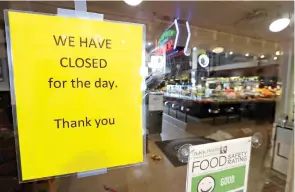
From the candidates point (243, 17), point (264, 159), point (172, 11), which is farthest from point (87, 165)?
point (243, 17)

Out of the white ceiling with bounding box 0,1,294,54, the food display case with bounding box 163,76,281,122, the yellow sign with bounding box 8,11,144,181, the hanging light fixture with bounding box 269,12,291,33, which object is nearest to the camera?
the yellow sign with bounding box 8,11,144,181

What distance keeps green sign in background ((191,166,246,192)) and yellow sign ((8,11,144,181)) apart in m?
0.30

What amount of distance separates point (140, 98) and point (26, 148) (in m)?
0.37

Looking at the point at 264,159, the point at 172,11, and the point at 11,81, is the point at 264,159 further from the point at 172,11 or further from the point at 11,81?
the point at 11,81

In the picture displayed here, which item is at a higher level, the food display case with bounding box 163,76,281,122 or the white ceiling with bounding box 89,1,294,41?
the white ceiling with bounding box 89,1,294,41

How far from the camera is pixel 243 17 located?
3689 mm

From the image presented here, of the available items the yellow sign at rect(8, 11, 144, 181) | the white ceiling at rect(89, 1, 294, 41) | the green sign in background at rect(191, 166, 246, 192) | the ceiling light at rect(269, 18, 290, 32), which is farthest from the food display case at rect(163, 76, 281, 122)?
the yellow sign at rect(8, 11, 144, 181)

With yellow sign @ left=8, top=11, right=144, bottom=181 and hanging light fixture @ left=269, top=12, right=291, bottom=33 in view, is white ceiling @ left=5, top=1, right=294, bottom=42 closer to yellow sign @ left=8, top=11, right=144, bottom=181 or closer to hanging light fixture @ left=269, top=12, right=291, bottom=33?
hanging light fixture @ left=269, top=12, right=291, bottom=33

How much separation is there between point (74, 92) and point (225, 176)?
27.7 inches

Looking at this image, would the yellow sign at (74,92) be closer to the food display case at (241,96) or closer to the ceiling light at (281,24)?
the ceiling light at (281,24)

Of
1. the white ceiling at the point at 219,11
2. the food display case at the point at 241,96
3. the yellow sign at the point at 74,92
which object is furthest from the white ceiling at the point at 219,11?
the yellow sign at the point at 74,92

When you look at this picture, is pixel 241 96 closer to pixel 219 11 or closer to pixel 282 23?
pixel 219 11

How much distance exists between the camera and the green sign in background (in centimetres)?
79

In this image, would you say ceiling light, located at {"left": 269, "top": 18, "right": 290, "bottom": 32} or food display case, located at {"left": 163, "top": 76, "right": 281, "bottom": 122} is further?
food display case, located at {"left": 163, "top": 76, "right": 281, "bottom": 122}
